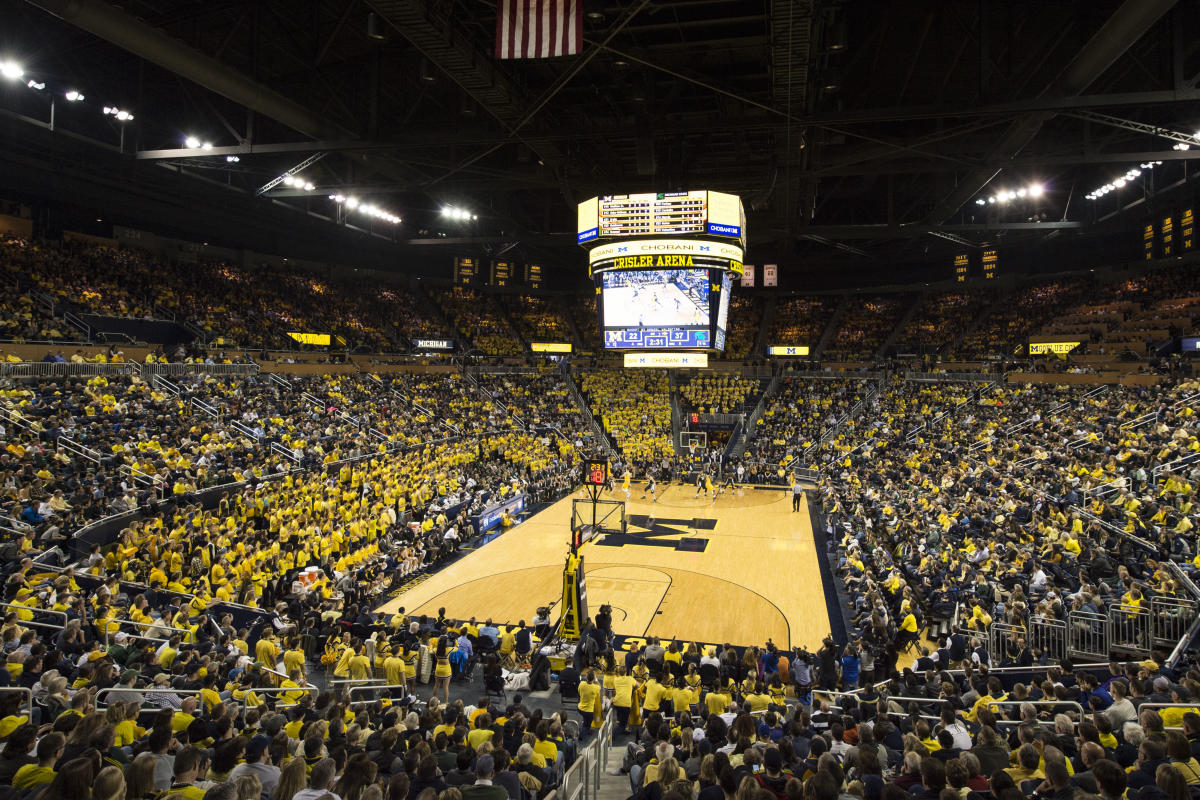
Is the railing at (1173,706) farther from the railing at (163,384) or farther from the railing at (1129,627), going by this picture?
the railing at (163,384)

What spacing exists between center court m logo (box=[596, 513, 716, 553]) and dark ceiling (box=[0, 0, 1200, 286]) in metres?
12.7

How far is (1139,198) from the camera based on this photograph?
32.6 meters

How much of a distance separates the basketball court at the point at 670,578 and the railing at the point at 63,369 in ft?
44.6

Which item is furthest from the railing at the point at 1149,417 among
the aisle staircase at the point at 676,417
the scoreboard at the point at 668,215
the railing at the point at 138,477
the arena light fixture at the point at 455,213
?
the railing at the point at 138,477

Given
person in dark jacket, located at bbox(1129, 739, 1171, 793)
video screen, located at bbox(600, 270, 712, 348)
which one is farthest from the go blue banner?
person in dark jacket, located at bbox(1129, 739, 1171, 793)

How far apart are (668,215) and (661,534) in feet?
40.3

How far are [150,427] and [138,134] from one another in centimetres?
951

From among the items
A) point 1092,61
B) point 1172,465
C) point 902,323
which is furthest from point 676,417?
point 1092,61

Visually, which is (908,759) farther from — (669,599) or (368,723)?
(669,599)

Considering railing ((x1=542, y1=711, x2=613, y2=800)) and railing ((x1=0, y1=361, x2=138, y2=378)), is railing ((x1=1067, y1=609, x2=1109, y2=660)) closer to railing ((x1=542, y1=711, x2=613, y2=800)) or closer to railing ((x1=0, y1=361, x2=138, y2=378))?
railing ((x1=542, y1=711, x2=613, y2=800))

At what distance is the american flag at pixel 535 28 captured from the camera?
1018 cm

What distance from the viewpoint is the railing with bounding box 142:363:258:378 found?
2353 cm

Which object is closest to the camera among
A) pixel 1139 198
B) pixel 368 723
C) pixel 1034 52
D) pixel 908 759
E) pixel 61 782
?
pixel 61 782

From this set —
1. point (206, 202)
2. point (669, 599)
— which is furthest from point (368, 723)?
point (206, 202)
